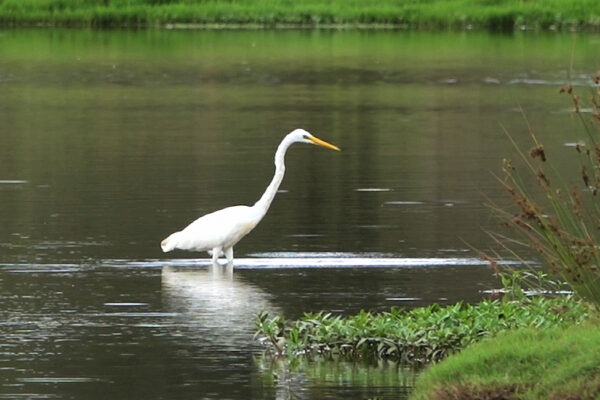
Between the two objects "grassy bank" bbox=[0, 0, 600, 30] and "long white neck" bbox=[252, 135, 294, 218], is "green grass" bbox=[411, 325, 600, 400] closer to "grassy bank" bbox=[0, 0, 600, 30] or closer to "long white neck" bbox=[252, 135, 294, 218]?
"long white neck" bbox=[252, 135, 294, 218]

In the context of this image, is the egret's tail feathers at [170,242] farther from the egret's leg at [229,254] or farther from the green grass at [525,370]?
the green grass at [525,370]

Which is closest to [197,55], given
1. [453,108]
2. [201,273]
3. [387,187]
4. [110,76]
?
[110,76]

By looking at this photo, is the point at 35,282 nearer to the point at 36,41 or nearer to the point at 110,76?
the point at 110,76

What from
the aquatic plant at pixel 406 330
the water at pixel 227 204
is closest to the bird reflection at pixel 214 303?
the water at pixel 227 204

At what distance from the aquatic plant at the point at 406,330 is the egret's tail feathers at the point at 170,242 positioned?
3.50 metres

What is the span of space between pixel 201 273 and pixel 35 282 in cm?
148

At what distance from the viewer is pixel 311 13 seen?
59.7m

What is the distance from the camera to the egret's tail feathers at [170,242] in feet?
47.1

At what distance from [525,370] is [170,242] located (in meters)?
6.17

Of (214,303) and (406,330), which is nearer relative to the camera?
(406,330)

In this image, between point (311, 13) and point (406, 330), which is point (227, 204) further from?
point (311, 13)

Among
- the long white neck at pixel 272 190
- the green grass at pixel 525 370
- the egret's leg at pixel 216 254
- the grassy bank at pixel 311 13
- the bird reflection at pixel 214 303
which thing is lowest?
the bird reflection at pixel 214 303

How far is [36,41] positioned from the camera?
52438mm

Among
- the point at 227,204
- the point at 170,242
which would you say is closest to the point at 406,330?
the point at 170,242
